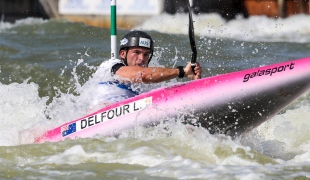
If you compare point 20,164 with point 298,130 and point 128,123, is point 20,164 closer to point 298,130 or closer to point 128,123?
point 128,123

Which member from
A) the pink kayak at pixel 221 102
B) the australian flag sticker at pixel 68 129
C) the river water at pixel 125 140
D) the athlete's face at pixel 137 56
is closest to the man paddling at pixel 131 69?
the athlete's face at pixel 137 56

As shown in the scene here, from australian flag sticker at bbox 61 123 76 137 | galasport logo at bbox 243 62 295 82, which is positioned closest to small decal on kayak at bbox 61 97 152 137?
australian flag sticker at bbox 61 123 76 137

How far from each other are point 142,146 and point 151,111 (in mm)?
440

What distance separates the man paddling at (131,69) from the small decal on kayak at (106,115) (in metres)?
0.22

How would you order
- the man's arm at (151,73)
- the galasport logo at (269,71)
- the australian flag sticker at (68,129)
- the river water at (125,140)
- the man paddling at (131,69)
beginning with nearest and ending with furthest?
the river water at (125,140) → the galasport logo at (269,71) → the man's arm at (151,73) → the man paddling at (131,69) → the australian flag sticker at (68,129)

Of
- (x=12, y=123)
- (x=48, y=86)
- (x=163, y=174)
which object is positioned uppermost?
(x=48, y=86)

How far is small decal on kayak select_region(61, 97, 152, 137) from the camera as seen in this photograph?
6398 mm

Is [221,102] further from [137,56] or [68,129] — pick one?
[68,129]

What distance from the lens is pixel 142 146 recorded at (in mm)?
6016

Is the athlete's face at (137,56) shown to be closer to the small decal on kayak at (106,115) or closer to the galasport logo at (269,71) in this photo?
the small decal on kayak at (106,115)

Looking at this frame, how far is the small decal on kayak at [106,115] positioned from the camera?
6.40 meters

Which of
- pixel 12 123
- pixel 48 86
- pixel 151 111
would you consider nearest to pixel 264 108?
pixel 151 111

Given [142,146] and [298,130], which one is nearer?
[142,146]

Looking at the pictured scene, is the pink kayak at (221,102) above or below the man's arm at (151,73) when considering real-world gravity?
below
